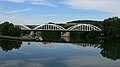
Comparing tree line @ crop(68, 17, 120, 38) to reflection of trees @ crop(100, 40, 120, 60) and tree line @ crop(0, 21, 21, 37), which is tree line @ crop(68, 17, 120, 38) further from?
reflection of trees @ crop(100, 40, 120, 60)

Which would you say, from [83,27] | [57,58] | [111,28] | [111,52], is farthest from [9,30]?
[57,58]

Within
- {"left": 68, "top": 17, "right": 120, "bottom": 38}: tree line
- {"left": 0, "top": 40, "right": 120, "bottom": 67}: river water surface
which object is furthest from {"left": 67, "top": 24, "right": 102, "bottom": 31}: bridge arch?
{"left": 0, "top": 40, "right": 120, "bottom": 67}: river water surface

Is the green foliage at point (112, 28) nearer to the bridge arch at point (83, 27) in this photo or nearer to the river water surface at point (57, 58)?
the bridge arch at point (83, 27)

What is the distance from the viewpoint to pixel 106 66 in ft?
82.1

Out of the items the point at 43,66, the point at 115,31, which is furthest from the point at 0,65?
the point at 115,31

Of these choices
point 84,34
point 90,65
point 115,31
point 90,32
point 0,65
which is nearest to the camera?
point 0,65

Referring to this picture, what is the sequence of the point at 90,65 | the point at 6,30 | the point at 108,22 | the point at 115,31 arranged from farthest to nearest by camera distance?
1. the point at 108,22
2. the point at 115,31
3. the point at 6,30
4. the point at 90,65

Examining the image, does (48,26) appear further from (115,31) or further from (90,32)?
(115,31)

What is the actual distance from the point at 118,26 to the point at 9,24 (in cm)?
3114

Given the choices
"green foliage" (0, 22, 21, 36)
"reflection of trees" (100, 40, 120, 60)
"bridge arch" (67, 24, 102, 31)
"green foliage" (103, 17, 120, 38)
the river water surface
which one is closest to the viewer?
the river water surface

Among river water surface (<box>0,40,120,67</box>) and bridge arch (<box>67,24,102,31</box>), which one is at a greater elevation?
bridge arch (<box>67,24,102,31</box>)

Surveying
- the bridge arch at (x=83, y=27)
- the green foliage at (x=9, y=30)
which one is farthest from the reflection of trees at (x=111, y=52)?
the bridge arch at (x=83, y=27)

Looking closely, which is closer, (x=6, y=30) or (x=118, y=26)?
(x=6, y=30)

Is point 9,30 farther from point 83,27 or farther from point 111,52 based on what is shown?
point 111,52
